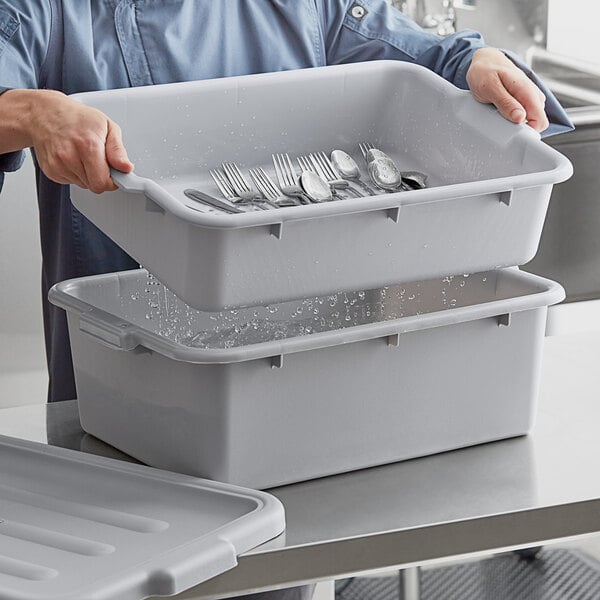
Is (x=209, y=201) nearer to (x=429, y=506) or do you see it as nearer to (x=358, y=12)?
(x=429, y=506)

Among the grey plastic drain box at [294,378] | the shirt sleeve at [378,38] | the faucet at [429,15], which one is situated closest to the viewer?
the grey plastic drain box at [294,378]

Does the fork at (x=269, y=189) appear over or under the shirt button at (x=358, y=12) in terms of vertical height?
under

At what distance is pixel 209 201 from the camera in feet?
3.81

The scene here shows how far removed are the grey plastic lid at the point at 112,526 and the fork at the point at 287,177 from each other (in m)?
0.28

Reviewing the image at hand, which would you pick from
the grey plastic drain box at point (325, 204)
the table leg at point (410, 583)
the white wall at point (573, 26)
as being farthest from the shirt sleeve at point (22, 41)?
the white wall at point (573, 26)

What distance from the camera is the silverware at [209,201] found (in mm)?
1130

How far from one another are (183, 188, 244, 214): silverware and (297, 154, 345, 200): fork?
3.9 inches

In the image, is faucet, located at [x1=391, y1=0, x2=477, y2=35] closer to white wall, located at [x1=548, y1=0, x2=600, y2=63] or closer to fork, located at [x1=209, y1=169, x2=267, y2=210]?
white wall, located at [x1=548, y1=0, x2=600, y2=63]

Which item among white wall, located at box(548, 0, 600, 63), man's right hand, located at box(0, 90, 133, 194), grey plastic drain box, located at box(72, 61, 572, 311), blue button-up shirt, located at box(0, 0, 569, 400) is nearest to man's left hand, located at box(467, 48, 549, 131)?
grey plastic drain box, located at box(72, 61, 572, 311)

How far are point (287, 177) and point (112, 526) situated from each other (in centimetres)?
41

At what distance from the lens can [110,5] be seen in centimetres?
136

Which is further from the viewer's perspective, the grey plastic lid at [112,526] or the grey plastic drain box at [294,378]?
the grey plastic drain box at [294,378]

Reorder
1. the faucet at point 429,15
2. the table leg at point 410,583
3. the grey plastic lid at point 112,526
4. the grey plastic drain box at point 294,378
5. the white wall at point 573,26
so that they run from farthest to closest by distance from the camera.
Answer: the white wall at point 573,26 < the faucet at point 429,15 < the table leg at point 410,583 < the grey plastic drain box at point 294,378 < the grey plastic lid at point 112,526

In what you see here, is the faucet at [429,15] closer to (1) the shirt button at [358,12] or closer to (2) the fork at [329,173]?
(1) the shirt button at [358,12]
